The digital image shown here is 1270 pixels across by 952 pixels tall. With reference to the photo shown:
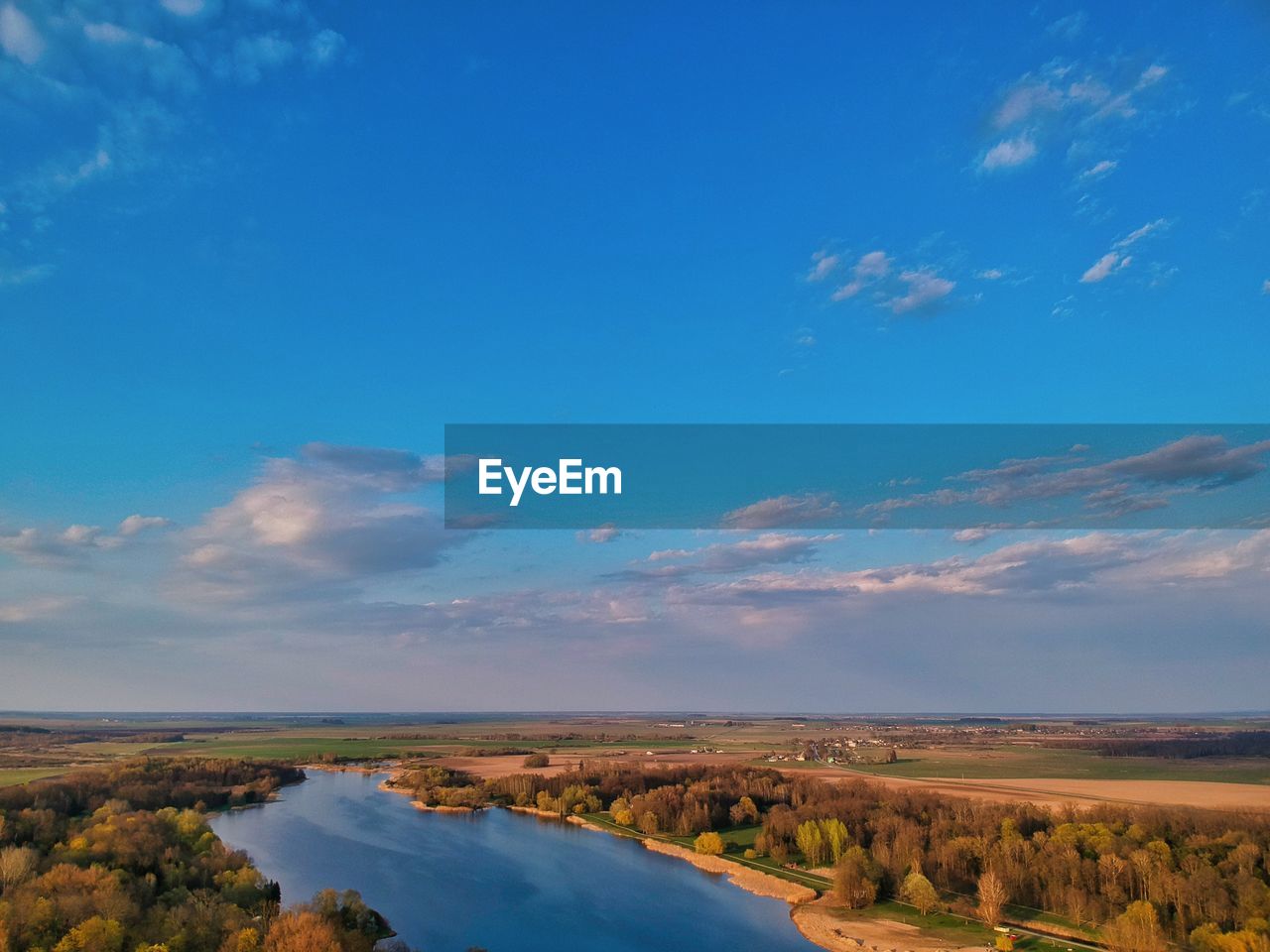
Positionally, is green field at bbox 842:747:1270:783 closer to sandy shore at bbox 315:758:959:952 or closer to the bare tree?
sandy shore at bbox 315:758:959:952

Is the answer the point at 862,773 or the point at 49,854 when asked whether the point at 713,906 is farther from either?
the point at 862,773

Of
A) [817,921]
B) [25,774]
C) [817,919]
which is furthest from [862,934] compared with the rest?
[25,774]

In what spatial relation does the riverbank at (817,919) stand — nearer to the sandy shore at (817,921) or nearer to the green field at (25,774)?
the sandy shore at (817,921)

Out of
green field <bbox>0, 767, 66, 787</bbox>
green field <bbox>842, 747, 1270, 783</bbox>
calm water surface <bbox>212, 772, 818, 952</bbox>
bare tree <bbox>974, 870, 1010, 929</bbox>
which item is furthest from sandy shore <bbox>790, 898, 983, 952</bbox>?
green field <bbox>0, 767, 66, 787</bbox>

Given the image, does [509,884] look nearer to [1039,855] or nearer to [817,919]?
[817,919]

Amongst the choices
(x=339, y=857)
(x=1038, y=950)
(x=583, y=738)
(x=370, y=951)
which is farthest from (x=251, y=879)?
(x=583, y=738)

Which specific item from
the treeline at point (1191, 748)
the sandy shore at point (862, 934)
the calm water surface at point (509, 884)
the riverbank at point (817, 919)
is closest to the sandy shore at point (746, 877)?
the riverbank at point (817, 919)
